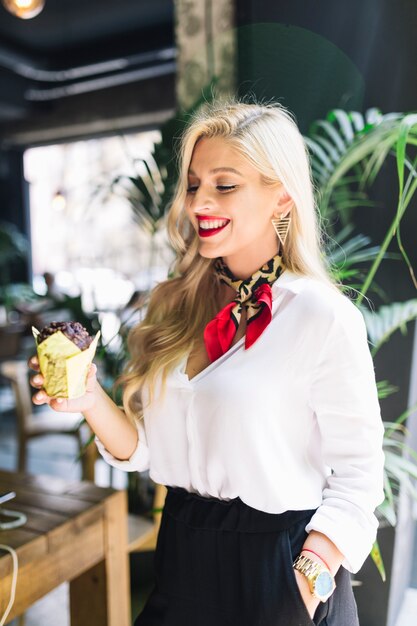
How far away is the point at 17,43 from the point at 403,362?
20.6ft

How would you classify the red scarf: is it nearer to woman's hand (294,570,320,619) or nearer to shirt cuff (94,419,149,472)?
shirt cuff (94,419,149,472)

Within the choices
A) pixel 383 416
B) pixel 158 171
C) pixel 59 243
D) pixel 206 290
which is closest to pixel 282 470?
pixel 206 290

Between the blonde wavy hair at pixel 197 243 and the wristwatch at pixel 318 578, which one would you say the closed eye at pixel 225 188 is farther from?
the wristwatch at pixel 318 578


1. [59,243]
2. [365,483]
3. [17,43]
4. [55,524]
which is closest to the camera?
[365,483]

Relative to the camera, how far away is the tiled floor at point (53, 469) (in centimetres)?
226

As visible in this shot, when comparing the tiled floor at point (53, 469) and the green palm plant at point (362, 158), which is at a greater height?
the green palm plant at point (362, 158)

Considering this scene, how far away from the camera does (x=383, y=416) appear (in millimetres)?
1632

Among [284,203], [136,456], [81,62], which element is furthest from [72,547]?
[81,62]

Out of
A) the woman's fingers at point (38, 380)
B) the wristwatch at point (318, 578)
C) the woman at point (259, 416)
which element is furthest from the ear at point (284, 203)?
the wristwatch at point (318, 578)

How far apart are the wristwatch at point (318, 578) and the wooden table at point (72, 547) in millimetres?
740

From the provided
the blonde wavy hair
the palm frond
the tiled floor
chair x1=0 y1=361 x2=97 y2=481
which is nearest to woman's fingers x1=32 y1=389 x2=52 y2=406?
the blonde wavy hair

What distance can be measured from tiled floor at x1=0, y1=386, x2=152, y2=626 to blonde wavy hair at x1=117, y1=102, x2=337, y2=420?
1.36m

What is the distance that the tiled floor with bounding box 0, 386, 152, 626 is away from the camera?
2.26 metres

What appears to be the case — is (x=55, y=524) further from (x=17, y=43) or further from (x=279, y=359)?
(x=17, y=43)
